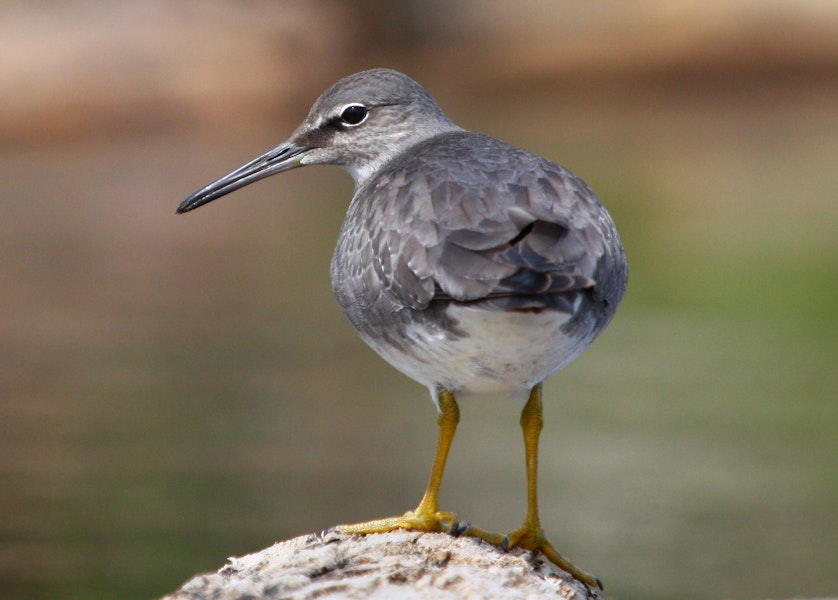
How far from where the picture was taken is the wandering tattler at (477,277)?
608 centimetres

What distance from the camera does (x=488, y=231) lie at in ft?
20.7

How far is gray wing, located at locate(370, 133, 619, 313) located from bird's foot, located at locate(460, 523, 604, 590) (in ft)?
4.26

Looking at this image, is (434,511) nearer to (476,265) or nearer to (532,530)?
(532,530)

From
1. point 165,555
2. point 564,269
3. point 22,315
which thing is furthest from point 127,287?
point 564,269

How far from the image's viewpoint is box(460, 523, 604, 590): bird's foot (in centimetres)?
694

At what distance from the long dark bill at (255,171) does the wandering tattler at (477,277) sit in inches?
41.9

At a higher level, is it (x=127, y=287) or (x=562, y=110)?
(x=562, y=110)

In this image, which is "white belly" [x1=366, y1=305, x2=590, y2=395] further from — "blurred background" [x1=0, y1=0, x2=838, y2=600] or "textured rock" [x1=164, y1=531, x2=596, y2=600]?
"blurred background" [x1=0, y1=0, x2=838, y2=600]

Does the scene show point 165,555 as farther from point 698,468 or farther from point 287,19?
point 287,19

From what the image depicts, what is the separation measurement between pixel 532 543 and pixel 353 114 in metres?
3.13

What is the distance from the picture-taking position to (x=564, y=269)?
6.04m

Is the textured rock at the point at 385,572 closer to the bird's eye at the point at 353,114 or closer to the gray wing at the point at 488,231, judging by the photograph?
the gray wing at the point at 488,231

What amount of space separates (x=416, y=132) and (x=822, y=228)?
12457 millimetres

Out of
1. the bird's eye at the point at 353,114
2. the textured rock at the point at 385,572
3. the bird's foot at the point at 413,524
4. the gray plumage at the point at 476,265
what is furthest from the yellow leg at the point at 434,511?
the bird's eye at the point at 353,114
